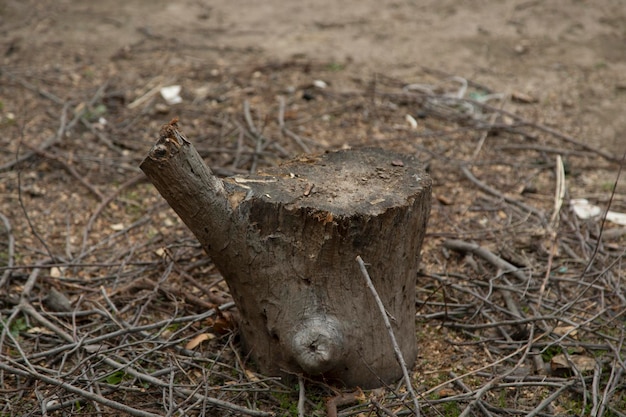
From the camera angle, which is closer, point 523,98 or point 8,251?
point 8,251

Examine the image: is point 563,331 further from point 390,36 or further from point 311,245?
point 390,36

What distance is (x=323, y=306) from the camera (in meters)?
2.42

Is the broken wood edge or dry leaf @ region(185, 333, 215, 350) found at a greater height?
the broken wood edge

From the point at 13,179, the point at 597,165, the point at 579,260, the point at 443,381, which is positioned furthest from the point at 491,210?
the point at 13,179

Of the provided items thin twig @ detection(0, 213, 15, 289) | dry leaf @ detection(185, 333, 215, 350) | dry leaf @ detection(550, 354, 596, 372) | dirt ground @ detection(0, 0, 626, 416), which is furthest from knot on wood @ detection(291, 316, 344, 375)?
thin twig @ detection(0, 213, 15, 289)

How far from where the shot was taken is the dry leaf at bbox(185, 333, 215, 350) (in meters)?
2.80

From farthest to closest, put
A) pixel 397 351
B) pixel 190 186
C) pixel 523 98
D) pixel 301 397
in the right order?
pixel 523 98 → pixel 301 397 → pixel 190 186 → pixel 397 351

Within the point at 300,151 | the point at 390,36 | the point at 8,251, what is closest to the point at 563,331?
the point at 300,151

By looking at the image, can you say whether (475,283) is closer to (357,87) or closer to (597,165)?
(597,165)

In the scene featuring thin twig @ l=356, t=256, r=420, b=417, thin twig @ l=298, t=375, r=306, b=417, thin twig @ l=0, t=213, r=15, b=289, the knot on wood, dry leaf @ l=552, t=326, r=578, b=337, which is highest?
thin twig @ l=356, t=256, r=420, b=417

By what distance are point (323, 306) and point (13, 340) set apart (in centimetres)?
121

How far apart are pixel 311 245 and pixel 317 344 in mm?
324

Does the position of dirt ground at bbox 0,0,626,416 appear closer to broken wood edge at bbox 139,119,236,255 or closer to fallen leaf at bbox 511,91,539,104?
fallen leaf at bbox 511,91,539,104

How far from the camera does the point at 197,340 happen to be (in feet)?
9.23
